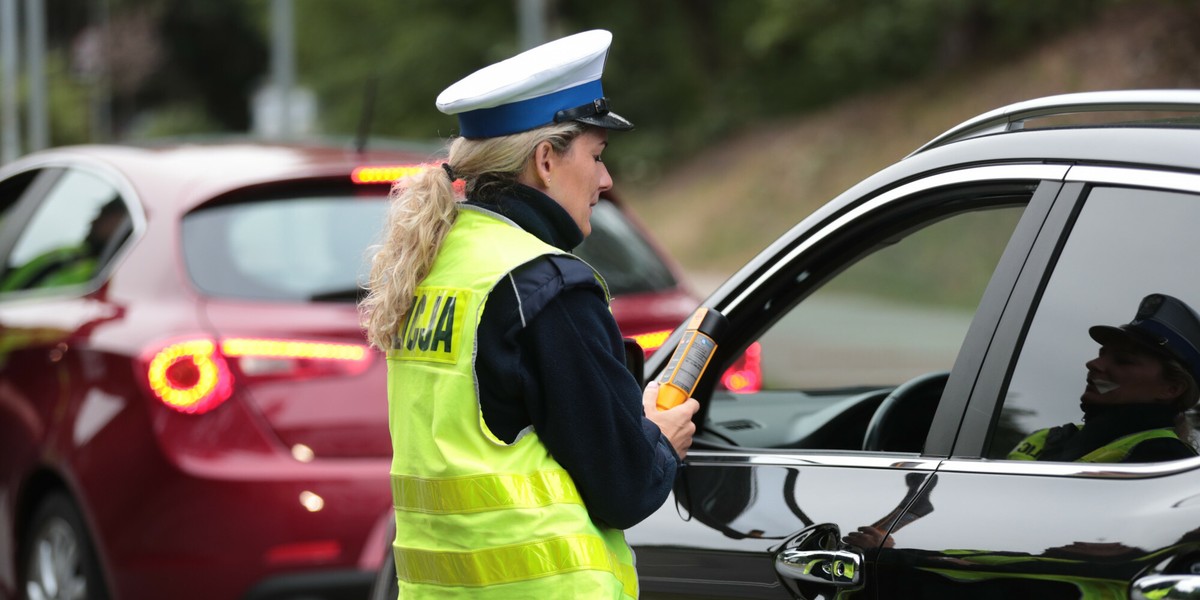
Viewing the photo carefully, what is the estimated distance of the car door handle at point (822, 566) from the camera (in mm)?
2531

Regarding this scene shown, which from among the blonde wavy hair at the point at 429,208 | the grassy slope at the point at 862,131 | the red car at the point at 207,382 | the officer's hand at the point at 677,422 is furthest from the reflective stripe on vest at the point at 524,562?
the grassy slope at the point at 862,131

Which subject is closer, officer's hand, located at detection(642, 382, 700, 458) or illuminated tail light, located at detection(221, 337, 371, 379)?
officer's hand, located at detection(642, 382, 700, 458)

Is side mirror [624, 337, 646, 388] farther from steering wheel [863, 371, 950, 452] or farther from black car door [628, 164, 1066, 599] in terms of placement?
steering wheel [863, 371, 950, 452]

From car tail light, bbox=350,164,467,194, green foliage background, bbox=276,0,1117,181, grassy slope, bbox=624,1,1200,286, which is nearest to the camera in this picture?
car tail light, bbox=350,164,467,194

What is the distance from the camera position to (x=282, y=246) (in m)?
5.11

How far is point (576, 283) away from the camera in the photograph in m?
2.44

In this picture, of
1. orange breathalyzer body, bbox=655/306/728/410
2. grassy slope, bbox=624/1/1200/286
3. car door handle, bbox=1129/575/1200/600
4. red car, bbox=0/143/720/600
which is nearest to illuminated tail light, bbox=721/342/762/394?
red car, bbox=0/143/720/600

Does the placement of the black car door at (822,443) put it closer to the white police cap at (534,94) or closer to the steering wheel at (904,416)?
the steering wheel at (904,416)

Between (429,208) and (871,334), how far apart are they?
1465cm

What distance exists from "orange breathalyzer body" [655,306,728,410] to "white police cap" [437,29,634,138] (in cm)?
42

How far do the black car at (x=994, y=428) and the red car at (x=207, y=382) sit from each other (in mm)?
1860

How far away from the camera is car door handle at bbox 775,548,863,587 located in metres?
2.53

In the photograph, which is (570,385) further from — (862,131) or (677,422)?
(862,131)

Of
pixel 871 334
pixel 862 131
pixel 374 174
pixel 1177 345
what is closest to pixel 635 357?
pixel 1177 345
